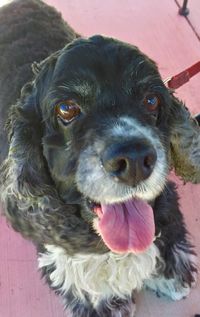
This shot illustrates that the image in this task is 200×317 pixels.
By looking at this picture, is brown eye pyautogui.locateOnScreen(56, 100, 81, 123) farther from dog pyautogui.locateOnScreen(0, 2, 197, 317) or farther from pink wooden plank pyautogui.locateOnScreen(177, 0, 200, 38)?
pink wooden plank pyautogui.locateOnScreen(177, 0, 200, 38)

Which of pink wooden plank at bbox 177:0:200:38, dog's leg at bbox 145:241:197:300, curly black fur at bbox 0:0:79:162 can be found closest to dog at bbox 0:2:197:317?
dog's leg at bbox 145:241:197:300

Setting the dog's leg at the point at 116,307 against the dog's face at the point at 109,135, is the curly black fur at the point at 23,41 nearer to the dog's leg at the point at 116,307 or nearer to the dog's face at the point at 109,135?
the dog's face at the point at 109,135

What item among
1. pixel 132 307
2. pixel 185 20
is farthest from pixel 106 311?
pixel 185 20

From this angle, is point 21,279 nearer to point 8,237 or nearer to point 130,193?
point 8,237

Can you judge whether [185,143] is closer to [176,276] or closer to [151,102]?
[151,102]

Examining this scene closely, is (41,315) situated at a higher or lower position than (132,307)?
lower

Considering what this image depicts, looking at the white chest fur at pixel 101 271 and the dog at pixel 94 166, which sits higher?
the dog at pixel 94 166

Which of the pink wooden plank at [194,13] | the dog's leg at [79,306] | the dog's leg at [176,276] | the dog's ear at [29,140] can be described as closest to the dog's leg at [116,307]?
the dog's leg at [79,306]
